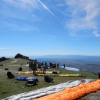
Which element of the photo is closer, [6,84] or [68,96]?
[68,96]

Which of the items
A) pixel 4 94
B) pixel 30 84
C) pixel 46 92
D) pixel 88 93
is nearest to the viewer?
pixel 88 93

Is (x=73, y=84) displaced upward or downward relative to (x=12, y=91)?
upward

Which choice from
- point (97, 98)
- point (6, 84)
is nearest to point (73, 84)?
point (97, 98)

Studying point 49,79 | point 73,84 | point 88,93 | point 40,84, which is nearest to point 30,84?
point 40,84

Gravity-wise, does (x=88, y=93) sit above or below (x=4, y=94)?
above

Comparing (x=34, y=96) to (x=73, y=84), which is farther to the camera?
(x=73, y=84)

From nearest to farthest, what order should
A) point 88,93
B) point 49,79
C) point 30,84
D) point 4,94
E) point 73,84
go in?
point 88,93
point 73,84
point 4,94
point 30,84
point 49,79

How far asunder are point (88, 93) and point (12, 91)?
12.4 metres

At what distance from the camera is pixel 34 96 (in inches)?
626

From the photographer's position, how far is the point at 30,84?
26609mm

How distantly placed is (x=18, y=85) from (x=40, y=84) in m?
3.46

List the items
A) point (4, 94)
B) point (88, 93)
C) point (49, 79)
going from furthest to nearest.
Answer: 1. point (49, 79)
2. point (4, 94)
3. point (88, 93)

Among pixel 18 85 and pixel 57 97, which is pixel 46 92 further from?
pixel 18 85

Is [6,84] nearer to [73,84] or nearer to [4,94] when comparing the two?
[4,94]
